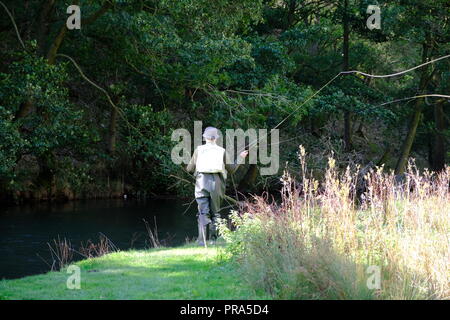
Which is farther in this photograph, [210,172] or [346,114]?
[346,114]

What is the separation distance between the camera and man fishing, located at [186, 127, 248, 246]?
11141 millimetres

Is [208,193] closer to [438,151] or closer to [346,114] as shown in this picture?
[346,114]

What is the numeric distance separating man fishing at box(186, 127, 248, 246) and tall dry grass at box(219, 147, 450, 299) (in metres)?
1.39

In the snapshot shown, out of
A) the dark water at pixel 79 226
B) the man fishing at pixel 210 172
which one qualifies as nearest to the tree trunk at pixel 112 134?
the dark water at pixel 79 226

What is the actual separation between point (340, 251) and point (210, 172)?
11.6ft

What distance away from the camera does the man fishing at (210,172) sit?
36.6ft

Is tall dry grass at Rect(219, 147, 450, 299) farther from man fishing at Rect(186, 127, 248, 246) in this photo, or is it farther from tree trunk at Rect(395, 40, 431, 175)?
tree trunk at Rect(395, 40, 431, 175)

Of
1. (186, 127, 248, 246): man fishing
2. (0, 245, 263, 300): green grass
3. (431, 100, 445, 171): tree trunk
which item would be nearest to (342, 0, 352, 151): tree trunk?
(431, 100, 445, 171): tree trunk

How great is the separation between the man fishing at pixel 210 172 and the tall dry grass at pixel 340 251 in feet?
4.57

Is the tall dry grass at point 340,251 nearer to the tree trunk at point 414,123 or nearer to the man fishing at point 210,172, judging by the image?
the man fishing at point 210,172

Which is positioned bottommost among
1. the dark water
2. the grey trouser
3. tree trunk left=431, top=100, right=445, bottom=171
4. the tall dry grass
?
the dark water

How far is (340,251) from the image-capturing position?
8.09 metres

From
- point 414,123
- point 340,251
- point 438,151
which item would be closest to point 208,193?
point 340,251
